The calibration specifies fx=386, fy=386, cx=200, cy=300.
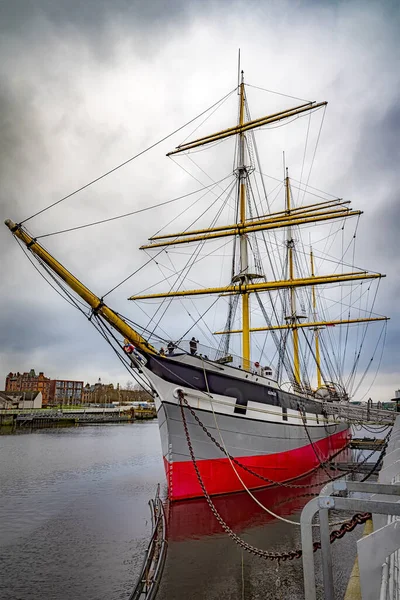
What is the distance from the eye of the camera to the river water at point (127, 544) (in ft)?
21.4

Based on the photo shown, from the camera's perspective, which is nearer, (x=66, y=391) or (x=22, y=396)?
(x=22, y=396)

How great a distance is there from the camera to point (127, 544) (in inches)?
352

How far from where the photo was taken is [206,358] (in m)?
12.4

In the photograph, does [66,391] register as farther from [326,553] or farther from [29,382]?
[326,553]

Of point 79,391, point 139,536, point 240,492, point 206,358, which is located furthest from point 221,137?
point 79,391

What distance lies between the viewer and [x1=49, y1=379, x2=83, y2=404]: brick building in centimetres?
12229

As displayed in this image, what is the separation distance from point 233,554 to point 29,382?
128120 mm

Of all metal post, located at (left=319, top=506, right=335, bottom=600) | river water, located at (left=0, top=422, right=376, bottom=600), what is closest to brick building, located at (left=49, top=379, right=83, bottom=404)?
river water, located at (left=0, top=422, right=376, bottom=600)

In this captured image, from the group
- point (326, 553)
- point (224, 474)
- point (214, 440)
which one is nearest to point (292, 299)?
point (224, 474)

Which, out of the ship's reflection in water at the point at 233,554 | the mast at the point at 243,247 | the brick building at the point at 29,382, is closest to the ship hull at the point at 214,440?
the ship's reflection in water at the point at 233,554

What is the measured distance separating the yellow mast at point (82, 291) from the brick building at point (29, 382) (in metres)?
118

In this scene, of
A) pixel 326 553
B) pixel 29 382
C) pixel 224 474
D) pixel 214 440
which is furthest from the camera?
pixel 29 382

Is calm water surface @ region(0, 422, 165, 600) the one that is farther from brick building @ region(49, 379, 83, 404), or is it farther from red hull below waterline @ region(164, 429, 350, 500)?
brick building @ region(49, 379, 83, 404)

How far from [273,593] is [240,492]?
697 centimetres
